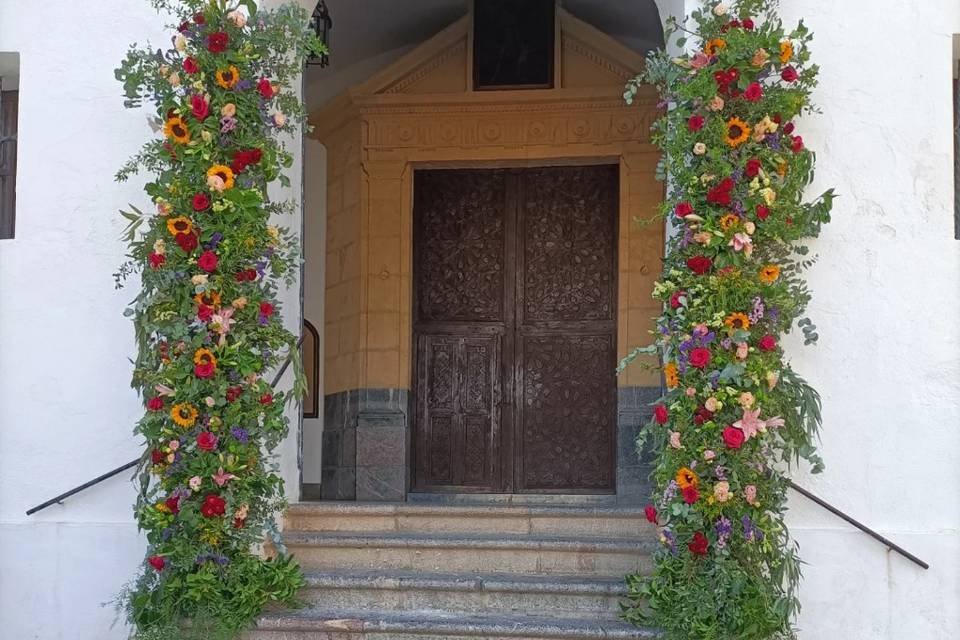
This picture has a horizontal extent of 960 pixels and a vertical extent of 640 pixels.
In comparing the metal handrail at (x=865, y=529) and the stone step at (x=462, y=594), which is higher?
the metal handrail at (x=865, y=529)

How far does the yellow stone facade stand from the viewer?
7023mm

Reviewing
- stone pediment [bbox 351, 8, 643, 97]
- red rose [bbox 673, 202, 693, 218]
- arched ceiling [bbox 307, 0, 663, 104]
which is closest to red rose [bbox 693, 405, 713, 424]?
red rose [bbox 673, 202, 693, 218]

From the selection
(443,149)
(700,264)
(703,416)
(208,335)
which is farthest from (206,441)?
(443,149)

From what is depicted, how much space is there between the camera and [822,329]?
16.1ft

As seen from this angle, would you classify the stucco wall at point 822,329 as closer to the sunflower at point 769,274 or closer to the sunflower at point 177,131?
the sunflower at point 769,274

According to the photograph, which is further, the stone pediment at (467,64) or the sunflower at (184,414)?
the stone pediment at (467,64)

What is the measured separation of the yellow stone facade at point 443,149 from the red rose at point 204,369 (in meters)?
2.67

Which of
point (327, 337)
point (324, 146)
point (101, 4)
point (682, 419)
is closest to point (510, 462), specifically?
point (327, 337)

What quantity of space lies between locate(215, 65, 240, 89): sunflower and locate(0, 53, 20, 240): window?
136cm

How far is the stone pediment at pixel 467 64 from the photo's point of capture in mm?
7129

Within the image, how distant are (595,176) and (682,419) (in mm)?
3029

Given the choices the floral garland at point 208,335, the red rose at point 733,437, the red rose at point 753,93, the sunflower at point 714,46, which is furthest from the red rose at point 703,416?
the floral garland at point 208,335

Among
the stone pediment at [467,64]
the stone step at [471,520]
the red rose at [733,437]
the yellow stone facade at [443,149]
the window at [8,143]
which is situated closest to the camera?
the red rose at [733,437]

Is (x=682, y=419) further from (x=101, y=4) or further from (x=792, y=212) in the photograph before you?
(x=101, y=4)
